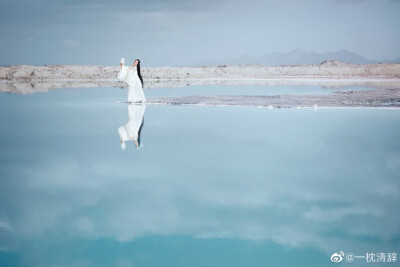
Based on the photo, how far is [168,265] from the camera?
4223mm

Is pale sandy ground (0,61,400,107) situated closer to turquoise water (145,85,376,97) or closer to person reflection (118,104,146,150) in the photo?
turquoise water (145,85,376,97)

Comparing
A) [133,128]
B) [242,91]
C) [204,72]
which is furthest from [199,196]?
[204,72]

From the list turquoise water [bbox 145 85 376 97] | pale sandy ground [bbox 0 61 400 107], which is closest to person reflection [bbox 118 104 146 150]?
pale sandy ground [bbox 0 61 400 107]

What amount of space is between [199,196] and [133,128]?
19.1 feet

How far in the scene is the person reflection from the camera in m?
10.1

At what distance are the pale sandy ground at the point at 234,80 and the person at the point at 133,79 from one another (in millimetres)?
694

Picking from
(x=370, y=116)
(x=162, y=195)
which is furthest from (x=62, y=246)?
(x=370, y=116)

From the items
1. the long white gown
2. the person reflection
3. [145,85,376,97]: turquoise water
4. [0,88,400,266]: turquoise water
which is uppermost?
the long white gown

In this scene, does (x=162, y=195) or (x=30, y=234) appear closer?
(x=30, y=234)

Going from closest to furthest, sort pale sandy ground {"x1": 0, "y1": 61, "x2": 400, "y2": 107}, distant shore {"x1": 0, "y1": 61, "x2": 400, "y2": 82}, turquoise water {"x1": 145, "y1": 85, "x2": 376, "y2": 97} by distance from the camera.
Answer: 1. pale sandy ground {"x1": 0, "y1": 61, "x2": 400, "y2": 107}
2. turquoise water {"x1": 145, "y1": 85, "x2": 376, "y2": 97}
3. distant shore {"x1": 0, "y1": 61, "x2": 400, "y2": 82}

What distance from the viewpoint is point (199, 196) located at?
19.8 feet

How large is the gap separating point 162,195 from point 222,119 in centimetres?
773

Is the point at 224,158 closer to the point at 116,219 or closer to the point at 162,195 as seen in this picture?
the point at 162,195

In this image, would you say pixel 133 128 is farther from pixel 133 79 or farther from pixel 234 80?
pixel 234 80
